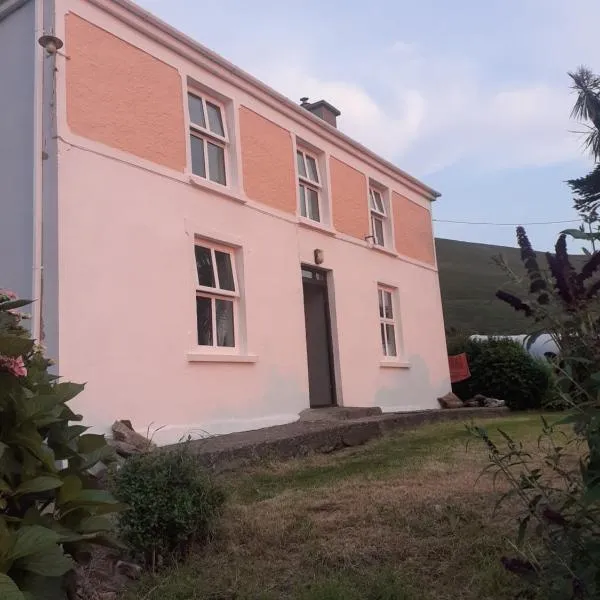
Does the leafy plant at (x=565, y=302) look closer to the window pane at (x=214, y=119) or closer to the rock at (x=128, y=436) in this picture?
the rock at (x=128, y=436)

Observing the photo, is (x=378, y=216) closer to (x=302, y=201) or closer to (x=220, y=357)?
(x=302, y=201)

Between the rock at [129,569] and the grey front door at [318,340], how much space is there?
6802 mm

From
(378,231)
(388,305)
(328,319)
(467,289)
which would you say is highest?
(467,289)

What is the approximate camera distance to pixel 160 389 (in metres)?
7.29

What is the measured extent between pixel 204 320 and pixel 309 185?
378 cm

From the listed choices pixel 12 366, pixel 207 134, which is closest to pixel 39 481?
pixel 12 366

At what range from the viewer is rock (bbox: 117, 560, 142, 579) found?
3.70 m

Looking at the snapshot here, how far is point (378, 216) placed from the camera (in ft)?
42.6

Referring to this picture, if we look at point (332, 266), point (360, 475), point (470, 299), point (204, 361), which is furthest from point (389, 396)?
point (470, 299)

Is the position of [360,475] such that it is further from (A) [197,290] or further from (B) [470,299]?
(B) [470,299]

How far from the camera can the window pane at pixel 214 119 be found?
8.99 m

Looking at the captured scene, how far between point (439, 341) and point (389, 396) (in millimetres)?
2923

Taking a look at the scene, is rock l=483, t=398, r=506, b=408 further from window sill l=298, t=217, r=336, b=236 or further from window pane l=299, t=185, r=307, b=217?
window pane l=299, t=185, r=307, b=217

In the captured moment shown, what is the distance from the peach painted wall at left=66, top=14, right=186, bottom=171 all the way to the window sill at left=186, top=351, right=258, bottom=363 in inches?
91.8
